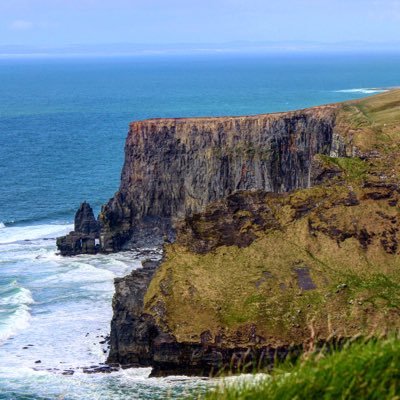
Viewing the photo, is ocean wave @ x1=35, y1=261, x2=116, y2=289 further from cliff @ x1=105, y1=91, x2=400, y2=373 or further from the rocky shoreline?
cliff @ x1=105, y1=91, x2=400, y2=373

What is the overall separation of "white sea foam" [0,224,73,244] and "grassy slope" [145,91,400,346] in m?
45.3

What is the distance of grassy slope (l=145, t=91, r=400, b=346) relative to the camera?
58094 millimetres

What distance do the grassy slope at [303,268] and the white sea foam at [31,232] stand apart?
45.3 m

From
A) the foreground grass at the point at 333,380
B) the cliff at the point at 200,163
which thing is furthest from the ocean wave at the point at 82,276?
the foreground grass at the point at 333,380

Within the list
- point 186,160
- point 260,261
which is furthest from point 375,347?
point 186,160

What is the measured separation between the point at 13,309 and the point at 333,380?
61.6m

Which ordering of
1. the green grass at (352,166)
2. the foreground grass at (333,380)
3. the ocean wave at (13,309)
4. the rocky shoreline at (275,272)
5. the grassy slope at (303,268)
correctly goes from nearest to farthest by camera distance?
the foreground grass at (333,380), the rocky shoreline at (275,272), the grassy slope at (303,268), the green grass at (352,166), the ocean wave at (13,309)

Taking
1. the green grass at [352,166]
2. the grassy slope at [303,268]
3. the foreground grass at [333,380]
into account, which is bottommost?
the grassy slope at [303,268]

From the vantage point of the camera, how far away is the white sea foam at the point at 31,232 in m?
108

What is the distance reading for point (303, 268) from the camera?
207ft

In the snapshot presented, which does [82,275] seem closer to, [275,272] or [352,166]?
[275,272]

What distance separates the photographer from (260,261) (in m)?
64.1

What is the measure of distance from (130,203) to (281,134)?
20803 millimetres

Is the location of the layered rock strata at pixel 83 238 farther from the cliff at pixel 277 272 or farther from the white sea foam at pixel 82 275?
the cliff at pixel 277 272
